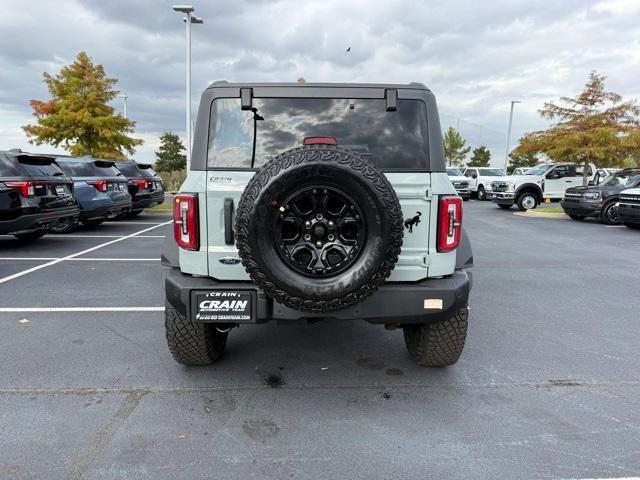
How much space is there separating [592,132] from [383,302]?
697 inches

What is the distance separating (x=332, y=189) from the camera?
8.82ft

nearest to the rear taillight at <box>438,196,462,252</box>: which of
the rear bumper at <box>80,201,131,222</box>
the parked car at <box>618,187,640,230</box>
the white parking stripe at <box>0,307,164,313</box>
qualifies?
the white parking stripe at <box>0,307,164,313</box>

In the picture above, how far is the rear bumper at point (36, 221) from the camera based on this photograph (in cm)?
764

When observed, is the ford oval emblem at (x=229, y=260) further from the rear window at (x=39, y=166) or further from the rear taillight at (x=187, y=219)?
the rear window at (x=39, y=166)

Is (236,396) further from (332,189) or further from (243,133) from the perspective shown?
(243,133)

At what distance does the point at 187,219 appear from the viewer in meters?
3.06

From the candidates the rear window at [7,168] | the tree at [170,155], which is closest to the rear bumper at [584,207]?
the rear window at [7,168]

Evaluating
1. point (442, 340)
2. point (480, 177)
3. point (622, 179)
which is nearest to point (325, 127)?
point (442, 340)

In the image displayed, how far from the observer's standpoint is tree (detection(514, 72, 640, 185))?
1688 centimetres

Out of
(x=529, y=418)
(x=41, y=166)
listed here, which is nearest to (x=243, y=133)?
(x=529, y=418)

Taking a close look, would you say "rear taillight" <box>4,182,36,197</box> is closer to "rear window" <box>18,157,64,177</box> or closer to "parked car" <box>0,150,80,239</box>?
"parked car" <box>0,150,80,239</box>

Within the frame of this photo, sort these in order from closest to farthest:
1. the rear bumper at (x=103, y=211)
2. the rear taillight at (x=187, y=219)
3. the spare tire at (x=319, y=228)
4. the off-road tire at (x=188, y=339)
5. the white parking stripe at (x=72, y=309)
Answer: the spare tire at (x=319, y=228) → the rear taillight at (x=187, y=219) → the off-road tire at (x=188, y=339) → the white parking stripe at (x=72, y=309) → the rear bumper at (x=103, y=211)

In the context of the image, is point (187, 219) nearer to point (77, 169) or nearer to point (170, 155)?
point (77, 169)

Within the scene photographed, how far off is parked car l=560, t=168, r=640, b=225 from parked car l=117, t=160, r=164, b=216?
13234mm
